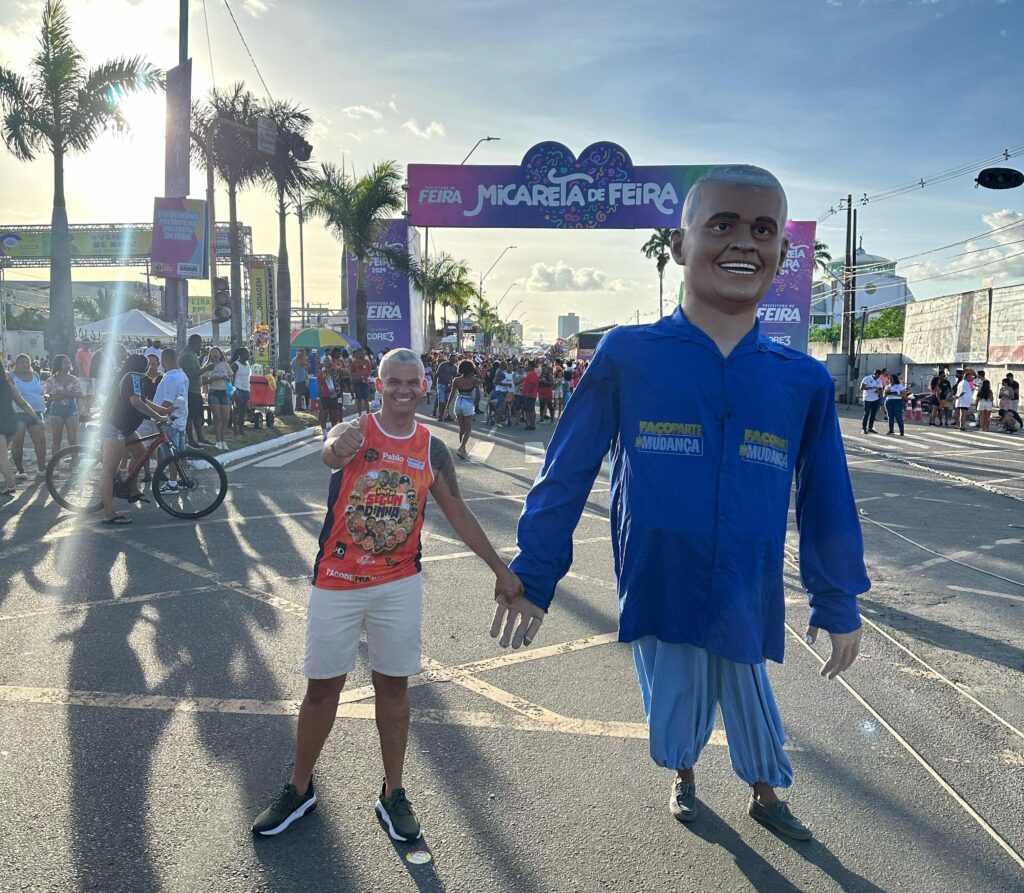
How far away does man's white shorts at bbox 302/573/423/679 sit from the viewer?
2809 mm

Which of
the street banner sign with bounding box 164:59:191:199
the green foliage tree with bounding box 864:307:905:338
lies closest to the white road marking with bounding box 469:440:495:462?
the street banner sign with bounding box 164:59:191:199

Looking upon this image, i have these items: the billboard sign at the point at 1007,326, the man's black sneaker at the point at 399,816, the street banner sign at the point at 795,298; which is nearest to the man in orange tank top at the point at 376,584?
the man's black sneaker at the point at 399,816

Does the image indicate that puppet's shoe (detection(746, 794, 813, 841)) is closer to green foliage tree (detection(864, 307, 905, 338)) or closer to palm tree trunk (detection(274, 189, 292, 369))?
palm tree trunk (detection(274, 189, 292, 369))

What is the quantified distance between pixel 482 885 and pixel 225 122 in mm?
23119

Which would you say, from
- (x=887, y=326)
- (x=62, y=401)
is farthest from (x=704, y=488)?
(x=887, y=326)

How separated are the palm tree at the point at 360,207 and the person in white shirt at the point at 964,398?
18411 millimetres

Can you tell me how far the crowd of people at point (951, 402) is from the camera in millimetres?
19938

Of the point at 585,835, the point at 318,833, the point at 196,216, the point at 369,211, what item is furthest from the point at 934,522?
the point at 369,211

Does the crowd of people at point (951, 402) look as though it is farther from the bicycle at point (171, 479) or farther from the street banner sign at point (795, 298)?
the bicycle at point (171, 479)

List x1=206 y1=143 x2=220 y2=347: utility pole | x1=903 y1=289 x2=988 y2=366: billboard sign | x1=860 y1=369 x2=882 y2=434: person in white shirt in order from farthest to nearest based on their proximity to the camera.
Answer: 1. x1=903 y1=289 x2=988 y2=366: billboard sign
2. x1=860 y1=369 x2=882 y2=434: person in white shirt
3. x1=206 y1=143 x2=220 y2=347: utility pole

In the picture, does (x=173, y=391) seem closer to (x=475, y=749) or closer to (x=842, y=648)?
(x=475, y=749)

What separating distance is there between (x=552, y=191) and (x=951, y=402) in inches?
567

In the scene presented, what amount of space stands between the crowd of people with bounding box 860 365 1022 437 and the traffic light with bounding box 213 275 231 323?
1451 centimetres

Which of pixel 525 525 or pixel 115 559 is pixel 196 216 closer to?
pixel 115 559
